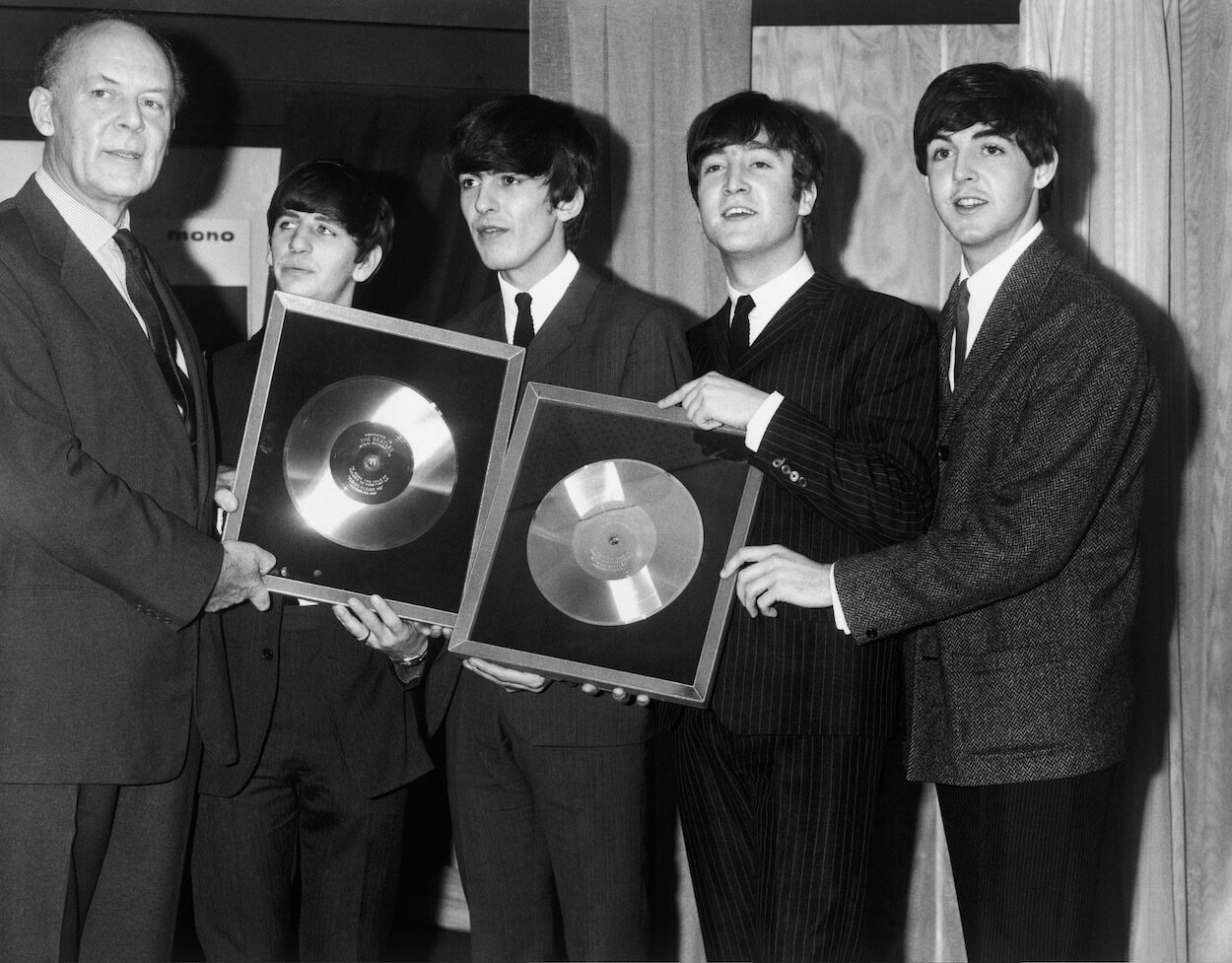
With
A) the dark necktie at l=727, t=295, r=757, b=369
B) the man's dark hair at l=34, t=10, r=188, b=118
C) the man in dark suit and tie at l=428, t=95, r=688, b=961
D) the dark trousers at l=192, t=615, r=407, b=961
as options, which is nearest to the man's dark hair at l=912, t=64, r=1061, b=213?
the dark necktie at l=727, t=295, r=757, b=369

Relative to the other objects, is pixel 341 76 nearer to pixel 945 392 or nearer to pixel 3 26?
pixel 3 26

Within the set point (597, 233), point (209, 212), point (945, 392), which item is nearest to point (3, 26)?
point (209, 212)

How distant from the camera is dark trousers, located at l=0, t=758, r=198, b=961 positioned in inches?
79.5

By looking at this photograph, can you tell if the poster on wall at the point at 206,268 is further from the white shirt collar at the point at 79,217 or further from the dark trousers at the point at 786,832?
the dark trousers at the point at 786,832

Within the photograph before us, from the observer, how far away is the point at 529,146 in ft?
7.98

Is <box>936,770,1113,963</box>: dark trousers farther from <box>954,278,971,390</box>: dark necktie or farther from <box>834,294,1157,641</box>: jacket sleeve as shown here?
<box>954,278,971,390</box>: dark necktie

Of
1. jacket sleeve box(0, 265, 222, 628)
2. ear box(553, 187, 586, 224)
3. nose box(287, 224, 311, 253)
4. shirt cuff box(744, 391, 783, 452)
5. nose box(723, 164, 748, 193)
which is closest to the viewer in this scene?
jacket sleeve box(0, 265, 222, 628)

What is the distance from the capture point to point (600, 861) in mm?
2275

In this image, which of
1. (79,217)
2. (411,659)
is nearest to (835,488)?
(411,659)

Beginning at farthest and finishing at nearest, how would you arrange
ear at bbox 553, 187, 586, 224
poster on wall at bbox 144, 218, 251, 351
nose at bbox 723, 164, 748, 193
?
1. poster on wall at bbox 144, 218, 251, 351
2. ear at bbox 553, 187, 586, 224
3. nose at bbox 723, 164, 748, 193

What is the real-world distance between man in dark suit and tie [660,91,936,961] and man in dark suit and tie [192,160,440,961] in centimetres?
60

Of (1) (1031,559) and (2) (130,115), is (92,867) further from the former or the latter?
(1) (1031,559)

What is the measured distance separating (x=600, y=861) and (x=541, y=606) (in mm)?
481

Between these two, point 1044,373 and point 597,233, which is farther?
point 597,233
